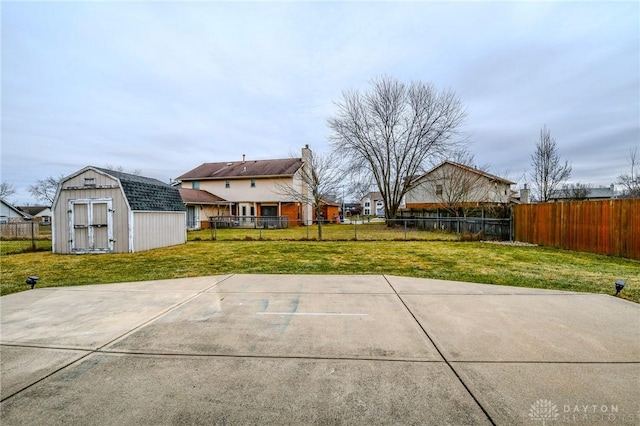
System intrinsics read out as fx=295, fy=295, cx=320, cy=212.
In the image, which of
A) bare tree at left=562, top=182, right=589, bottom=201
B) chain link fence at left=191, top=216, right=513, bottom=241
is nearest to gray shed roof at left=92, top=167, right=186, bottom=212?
chain link fence at left=191, top=216, right=513, bottom=241

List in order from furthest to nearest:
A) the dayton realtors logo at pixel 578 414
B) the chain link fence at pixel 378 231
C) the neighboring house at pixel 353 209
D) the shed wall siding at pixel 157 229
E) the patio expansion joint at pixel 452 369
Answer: the neighboring house at pixel 353 209
the chain link fence at pixel 378 231
the shed wall siding at pixel 157 229
the patio expansion joint at pixel 452 369
the dayton realtors logo at pixel 578 414

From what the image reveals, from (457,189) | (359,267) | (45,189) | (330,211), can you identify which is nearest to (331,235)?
(457,189)

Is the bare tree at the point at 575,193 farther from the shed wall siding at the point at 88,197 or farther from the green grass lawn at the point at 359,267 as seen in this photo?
the shed wall siding at the point at 88,197

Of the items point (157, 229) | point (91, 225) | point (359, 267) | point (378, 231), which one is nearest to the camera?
point (359, 267)

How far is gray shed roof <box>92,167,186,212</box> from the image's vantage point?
39.3 feet

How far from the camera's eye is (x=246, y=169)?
32188 mm

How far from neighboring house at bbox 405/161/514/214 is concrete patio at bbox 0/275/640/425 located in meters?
16.2

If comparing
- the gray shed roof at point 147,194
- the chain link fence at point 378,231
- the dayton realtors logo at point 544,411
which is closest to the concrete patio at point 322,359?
the dayton realtors logo at point 544,411

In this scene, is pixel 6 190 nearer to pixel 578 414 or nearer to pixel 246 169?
pixel 246 169

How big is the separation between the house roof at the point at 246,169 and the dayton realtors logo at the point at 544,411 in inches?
1101

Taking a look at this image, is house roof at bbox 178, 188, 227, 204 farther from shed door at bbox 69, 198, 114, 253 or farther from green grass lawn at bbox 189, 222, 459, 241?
shed door at bbox 69, 198, 114, 253

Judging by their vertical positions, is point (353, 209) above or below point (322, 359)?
above

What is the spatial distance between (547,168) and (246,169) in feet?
91.8

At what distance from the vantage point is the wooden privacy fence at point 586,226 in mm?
9430
